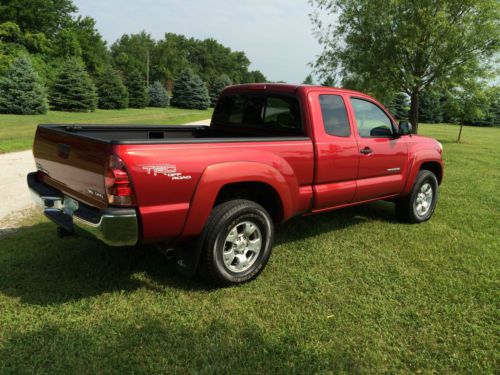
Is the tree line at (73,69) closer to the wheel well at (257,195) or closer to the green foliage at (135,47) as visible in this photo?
the green foliage at (135,47)

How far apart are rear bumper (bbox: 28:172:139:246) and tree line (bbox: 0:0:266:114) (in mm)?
21597

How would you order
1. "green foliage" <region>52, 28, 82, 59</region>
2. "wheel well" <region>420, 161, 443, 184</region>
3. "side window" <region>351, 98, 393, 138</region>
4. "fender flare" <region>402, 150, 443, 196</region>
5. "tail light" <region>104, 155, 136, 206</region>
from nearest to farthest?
"tail light" <region>104, 155, 136, 206</region> < "side window" <region>351, 98, 393, 138</region> < "fender flare" <region>402, 150, 443, 196</region> < "wheel well" <region>420, 161, 443, 184</region> < "green foliage" <region>52, 28, 82, 59</region>

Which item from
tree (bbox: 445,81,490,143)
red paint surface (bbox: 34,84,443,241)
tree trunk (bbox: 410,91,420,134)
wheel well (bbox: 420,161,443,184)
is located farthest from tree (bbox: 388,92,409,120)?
red paint surface (bbox: 34,84,443,241)

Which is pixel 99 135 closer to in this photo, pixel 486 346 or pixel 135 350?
pixel 135 350

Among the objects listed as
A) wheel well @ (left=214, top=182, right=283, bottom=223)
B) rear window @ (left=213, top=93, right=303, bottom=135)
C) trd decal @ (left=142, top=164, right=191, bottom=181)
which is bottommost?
wheel well @ (left=214, top=182, right=283, bottom=223)

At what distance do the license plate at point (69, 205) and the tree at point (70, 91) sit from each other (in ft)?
83.8

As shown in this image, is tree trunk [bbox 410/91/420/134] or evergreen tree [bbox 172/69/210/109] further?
evergreen tree [bbox 172/69/210/109]

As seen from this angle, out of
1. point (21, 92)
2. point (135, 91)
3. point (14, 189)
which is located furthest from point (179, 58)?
point (14, 189)

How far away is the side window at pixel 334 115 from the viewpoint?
4.40 meters

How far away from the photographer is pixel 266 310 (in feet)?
11.0

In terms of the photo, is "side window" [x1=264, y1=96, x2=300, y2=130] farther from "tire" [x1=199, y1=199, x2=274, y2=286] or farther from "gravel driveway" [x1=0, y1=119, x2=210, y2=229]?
"gravel driveway" [x1=0, y1=119, x2=210, y2=229]

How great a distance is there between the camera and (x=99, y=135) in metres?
4.59

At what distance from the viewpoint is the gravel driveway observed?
17.8 ft

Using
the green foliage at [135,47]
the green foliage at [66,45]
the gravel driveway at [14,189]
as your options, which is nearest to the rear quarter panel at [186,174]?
the gravel driveway at [14,189]
